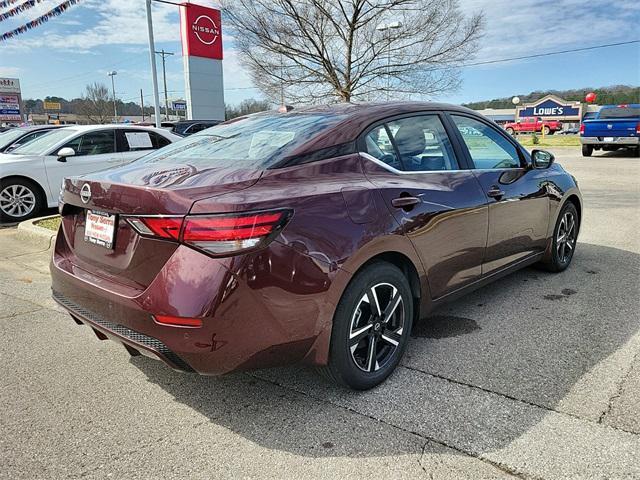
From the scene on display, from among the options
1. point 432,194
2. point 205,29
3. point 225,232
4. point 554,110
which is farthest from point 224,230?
point 554,110

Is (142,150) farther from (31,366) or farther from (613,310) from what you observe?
(613,310)

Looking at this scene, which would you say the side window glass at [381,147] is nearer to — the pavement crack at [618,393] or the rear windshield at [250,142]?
the rear windshield at [250,142]

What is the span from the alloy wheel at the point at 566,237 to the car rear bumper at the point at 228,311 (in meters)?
3.20

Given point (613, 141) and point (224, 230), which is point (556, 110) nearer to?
point (613, 141)

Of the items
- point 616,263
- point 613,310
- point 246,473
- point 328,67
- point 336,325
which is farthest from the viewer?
point 328,67

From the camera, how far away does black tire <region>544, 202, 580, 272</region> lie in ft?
15.4

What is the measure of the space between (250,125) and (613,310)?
3.07 metres

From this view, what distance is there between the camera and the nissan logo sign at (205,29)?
2410 centimetres

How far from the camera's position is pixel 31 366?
318 cm

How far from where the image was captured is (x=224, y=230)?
215 cm

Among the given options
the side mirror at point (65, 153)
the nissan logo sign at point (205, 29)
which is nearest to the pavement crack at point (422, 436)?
the side mirror at point (65, 153)

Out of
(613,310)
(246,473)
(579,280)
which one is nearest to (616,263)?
(579,280)

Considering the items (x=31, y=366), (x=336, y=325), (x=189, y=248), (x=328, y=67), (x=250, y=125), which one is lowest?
(x=31, y=366)

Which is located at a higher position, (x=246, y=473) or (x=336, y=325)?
(x=336, y=325)
